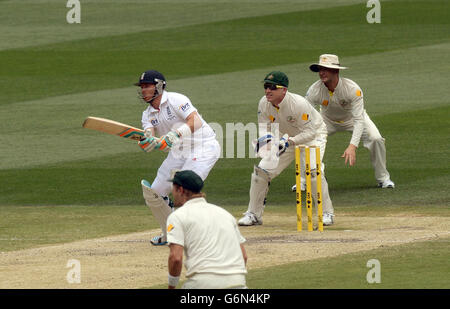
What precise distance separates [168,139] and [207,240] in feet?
12.7

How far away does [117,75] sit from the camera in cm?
2406

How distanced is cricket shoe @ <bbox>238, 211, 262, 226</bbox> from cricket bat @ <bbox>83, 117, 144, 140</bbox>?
1919 mm

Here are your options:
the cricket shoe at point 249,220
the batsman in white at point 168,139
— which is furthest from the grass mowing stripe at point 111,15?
the batsman in white at point 168,139

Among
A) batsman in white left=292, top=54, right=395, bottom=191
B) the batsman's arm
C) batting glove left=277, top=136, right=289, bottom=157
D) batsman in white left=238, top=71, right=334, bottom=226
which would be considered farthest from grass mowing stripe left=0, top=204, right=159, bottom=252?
the batsman's arm

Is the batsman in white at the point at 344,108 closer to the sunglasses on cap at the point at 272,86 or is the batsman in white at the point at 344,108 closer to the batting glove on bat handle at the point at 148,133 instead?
the sunglasses on cap at the point at 272,86

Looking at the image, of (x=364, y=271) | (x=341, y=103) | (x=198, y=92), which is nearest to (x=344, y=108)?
(x=341, y=103)

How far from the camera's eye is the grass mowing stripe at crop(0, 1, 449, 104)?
944 inches

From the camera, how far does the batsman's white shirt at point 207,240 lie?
696cm

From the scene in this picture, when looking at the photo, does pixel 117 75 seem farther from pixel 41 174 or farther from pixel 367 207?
pixel 367 207

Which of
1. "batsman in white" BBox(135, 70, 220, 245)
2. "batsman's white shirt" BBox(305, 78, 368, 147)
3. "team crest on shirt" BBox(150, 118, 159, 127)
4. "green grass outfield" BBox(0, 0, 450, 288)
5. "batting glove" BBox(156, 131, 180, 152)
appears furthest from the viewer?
"green grass outfield" BBox(0, 0, 450, 288)

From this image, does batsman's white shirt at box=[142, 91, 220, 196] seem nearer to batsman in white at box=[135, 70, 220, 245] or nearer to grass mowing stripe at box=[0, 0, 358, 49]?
batsman in white at box=[135, 70, 220, 245]

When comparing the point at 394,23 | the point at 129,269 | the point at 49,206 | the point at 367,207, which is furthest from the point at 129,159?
the point at 394,23

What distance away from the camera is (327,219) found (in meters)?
12.0

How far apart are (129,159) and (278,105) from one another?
5.90 meters
